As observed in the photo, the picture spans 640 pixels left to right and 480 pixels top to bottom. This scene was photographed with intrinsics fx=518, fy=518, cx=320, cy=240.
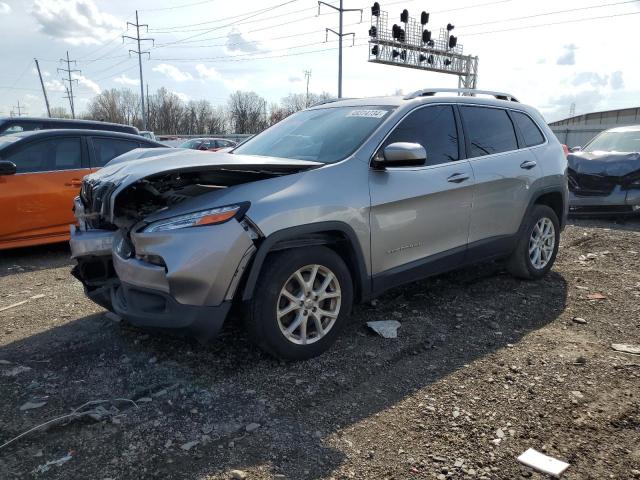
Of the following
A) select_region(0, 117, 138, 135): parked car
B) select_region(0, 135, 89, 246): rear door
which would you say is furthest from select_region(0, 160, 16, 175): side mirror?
select_region(0, 117, 138, 135): parked car

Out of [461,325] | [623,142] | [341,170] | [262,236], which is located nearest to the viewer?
[262,236]

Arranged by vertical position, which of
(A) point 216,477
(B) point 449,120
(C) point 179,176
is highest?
(B) point 449,120

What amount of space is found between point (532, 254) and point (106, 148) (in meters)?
5.55

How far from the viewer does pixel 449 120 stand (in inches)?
178

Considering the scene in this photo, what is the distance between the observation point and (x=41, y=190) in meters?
6.34

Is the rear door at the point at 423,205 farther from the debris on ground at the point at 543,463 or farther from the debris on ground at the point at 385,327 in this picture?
the debris on ground at the point at 543,463

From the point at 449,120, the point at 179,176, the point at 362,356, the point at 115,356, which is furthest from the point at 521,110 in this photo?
the point at 115,356

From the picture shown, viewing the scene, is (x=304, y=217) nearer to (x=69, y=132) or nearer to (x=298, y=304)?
(x=298, y=304)

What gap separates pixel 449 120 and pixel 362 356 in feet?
7.24

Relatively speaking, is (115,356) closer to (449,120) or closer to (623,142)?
(449,120)


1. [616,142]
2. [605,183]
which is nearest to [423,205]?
[605,183]

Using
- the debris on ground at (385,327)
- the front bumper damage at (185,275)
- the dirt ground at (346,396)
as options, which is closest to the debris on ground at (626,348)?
the dirt ground at (346,396)

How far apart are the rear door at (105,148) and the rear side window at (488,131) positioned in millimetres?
4727

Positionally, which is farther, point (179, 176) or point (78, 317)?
point (78, 317)
